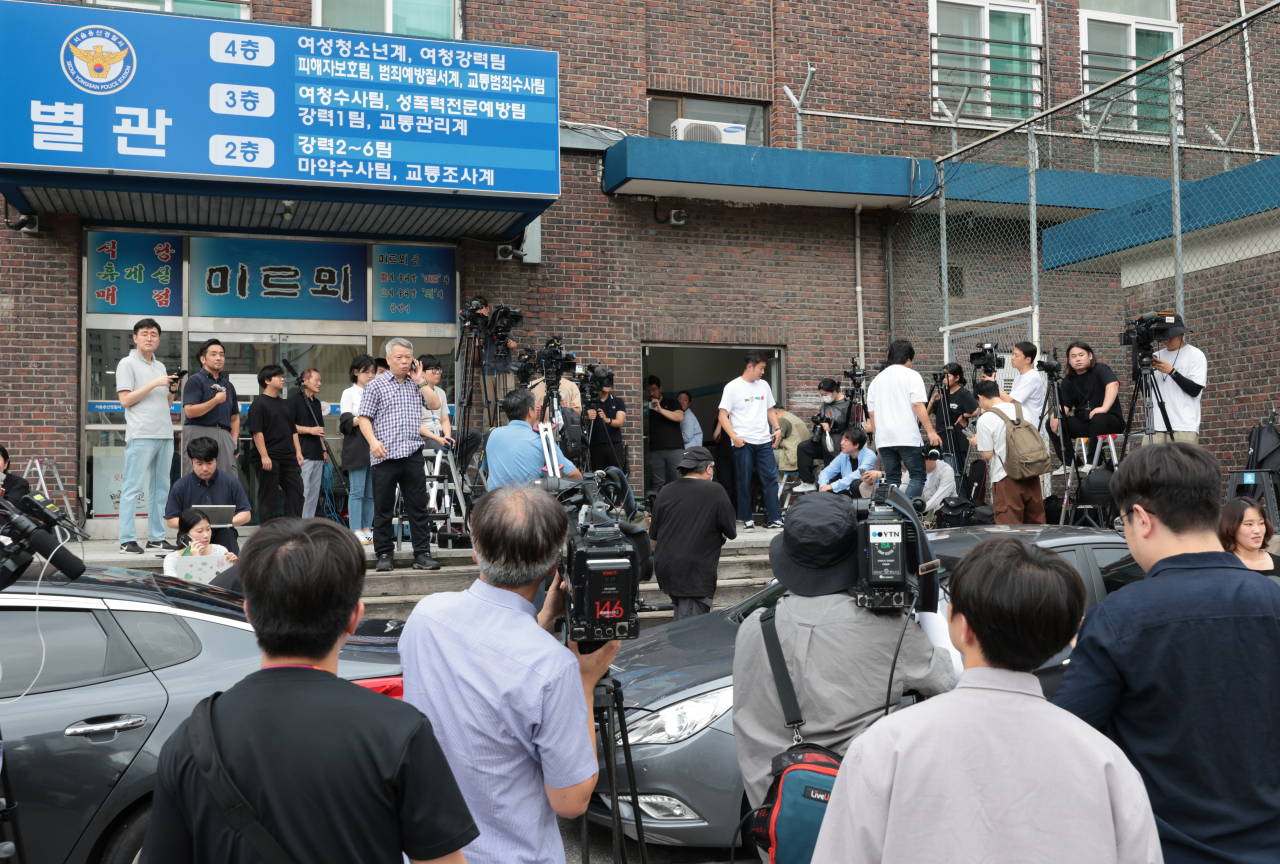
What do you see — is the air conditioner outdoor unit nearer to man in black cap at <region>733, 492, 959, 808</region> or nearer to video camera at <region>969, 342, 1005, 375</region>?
video camera at <region>969, 342, 1005, 375</region>

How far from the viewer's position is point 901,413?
926 cm

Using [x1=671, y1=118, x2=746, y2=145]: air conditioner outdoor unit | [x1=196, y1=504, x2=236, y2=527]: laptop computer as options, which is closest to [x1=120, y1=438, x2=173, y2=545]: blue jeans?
[x1=196, y1=504, x2=236, y2=527]: laptop computer

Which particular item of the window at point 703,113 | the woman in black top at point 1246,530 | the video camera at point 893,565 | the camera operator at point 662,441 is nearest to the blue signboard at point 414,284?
the camera operator at point 662,441

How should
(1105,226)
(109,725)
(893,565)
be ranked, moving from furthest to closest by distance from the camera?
(1105,226) < (109,725) < (893,565)

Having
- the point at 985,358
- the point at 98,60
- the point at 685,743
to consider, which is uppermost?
the point at 98,60

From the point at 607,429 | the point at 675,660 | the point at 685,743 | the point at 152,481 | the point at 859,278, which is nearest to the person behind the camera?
the point at 685,743

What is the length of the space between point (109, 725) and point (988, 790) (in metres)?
3.06

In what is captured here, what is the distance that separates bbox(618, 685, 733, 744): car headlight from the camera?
4.23m

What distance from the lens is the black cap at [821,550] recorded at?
102 inches

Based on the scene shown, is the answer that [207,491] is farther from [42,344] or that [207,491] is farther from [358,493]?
[42,344]

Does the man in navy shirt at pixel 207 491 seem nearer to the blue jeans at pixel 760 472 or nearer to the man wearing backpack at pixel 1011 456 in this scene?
the blue jeans at pixel 760 472

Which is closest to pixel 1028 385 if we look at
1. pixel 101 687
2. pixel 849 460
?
pixel 849 460

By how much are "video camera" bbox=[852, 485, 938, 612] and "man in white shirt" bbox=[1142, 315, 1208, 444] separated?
22.0ft

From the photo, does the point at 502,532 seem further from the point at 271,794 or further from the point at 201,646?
the point at 201,646
